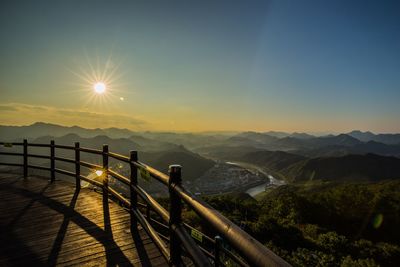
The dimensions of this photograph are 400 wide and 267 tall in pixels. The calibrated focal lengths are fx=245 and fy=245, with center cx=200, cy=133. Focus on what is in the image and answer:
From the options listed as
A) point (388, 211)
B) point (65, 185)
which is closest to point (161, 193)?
point (388, 211)

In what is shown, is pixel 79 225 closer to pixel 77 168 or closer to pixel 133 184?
pixel 133 184

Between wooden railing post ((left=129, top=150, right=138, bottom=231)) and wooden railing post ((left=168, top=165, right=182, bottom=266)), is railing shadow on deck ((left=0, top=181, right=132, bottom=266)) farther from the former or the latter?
wooden railing post ((left=168, top=165, right=182, bottom=266))

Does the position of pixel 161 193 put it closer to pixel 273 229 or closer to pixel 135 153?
pixel 273 229

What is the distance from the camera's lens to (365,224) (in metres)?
41.9

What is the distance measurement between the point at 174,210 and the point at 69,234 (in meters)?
3.27

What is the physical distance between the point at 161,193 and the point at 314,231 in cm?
14314

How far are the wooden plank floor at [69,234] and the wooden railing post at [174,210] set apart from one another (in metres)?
1.11

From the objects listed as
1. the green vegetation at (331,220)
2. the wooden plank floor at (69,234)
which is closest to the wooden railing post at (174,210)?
the wooden plank floor at (69,234)

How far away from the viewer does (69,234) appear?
466 cm

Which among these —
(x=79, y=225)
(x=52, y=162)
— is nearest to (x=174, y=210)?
(x=79, y=225)

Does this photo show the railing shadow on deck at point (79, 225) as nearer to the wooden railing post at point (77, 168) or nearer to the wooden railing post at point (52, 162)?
the wooden railing post at point (77, 168)

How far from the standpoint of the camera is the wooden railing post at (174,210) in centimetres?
251

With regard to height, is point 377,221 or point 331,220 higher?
point 377,221

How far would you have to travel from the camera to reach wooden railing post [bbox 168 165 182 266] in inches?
98.7
